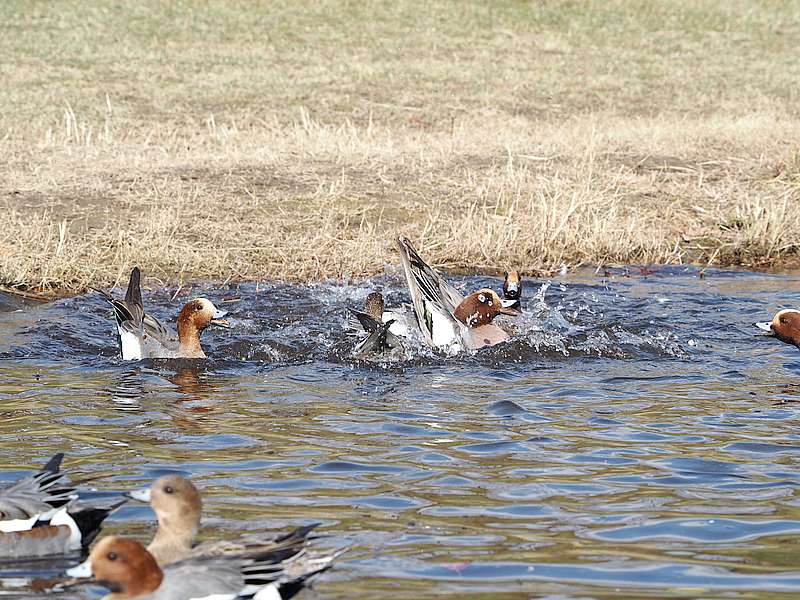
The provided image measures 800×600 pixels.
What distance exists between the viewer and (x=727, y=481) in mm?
5859

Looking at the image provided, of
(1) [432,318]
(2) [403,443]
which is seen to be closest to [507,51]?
(1) [432,318]

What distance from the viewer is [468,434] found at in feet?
22.0

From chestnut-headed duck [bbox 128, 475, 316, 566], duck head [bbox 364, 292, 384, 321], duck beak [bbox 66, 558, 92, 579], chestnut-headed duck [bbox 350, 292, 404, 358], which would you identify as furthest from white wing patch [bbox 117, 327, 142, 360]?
duck beak [bbox 66, 558, 92, 579]

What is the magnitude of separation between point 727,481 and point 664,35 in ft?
85.1

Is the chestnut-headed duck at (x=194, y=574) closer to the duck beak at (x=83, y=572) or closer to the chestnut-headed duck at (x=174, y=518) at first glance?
the duck beak at (x=83, y=572)

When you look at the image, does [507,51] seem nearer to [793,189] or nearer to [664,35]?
[664,35]

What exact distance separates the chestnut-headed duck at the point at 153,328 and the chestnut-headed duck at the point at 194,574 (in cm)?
439

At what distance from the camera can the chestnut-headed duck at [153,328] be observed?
336 inches

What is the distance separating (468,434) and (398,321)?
2.48 m

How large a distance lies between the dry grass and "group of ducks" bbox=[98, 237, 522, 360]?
1564 millimetres

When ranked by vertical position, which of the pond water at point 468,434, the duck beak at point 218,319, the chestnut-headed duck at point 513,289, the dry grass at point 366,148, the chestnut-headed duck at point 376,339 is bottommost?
the pond water at point 468,434

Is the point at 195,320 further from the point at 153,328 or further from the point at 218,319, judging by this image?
the point at 153,328

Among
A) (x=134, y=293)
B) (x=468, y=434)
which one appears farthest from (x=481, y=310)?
(x=468, y=434)

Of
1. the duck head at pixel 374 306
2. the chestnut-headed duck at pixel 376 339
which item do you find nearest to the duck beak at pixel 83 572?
the chestnut-headed duck at pixel 376 339
